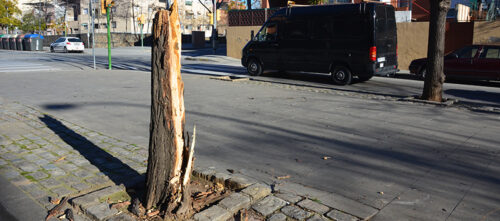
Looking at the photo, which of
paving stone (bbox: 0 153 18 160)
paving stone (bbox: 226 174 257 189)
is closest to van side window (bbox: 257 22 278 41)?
paving stone (bbox: 0 153 18 160)

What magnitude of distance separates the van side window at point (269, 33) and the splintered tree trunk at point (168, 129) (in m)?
11.9

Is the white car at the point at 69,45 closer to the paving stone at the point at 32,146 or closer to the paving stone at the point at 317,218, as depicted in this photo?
the paving stone at the point at 32,146

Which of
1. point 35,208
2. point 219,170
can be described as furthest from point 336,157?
point 35,208

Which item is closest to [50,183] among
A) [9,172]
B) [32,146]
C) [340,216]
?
[9,172]

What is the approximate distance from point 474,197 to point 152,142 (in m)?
3.17

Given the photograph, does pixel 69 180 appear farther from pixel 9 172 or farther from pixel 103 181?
pixel 9 172

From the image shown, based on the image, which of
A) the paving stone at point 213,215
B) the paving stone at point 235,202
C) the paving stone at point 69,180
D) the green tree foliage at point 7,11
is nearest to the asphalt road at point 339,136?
the paving stone at point 235,202

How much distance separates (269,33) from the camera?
50.7ft

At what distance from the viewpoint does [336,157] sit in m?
5.40

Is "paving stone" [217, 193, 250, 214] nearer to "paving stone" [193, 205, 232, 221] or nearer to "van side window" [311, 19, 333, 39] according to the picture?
"paving stone" [193, 205, 232, 221]

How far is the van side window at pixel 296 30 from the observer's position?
14.4 meters

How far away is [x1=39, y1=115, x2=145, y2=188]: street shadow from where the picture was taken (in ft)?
14.4

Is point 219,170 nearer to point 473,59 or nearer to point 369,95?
point 369,95

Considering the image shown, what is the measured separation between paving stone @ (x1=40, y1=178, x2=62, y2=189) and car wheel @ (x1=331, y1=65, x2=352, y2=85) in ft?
35.2
